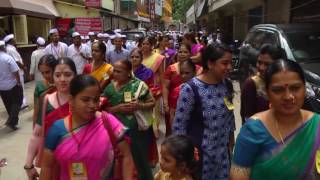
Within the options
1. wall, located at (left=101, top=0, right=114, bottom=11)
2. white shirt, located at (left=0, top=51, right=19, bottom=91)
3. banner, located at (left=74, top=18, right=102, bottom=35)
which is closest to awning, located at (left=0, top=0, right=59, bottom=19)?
banner, located at (left=74, top=18, right=102, bottom=35)

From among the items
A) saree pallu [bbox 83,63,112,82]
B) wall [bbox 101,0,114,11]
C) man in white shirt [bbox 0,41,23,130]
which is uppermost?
wall [bbox 101,0,114,11]

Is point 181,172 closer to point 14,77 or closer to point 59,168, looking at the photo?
point 59,168

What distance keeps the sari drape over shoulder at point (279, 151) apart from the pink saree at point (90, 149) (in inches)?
30.3

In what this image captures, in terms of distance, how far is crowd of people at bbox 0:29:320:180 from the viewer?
2070mm

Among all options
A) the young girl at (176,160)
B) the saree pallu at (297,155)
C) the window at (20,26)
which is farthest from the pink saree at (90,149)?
the window at (20,26)

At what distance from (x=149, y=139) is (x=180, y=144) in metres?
2.21

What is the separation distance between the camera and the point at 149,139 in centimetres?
498

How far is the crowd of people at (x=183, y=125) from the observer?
2070mm

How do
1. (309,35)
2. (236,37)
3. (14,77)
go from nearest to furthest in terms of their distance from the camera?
(309,35)
(14,77)
(236,37)

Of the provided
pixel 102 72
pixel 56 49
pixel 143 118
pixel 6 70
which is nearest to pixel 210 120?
pixel 143 118

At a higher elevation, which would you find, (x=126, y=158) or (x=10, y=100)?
(x=126, y=158)

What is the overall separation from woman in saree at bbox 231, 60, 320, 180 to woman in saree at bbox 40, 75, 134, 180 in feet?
2.49

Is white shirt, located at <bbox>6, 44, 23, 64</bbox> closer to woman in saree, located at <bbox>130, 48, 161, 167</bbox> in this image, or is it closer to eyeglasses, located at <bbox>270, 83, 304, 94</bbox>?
woman in saree, located at <bbox>130, 48, 161, 167</bbox>

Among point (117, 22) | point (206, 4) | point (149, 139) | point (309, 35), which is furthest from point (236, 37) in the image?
point (149, 139)
